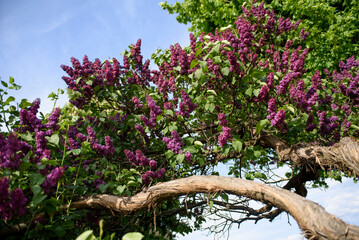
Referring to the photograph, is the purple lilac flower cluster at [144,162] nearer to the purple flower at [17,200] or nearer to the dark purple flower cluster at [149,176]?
the dark purple flower cluster at [149,176]

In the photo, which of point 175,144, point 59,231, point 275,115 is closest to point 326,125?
point 275,115

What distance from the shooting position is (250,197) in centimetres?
225

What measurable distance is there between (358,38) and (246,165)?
5934mm

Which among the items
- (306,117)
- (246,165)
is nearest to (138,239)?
(306,117)

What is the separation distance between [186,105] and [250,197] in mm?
1139

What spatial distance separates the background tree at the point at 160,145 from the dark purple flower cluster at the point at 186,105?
11 millimetres

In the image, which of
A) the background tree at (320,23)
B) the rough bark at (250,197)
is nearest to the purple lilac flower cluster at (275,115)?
the rough bark at (250,197)

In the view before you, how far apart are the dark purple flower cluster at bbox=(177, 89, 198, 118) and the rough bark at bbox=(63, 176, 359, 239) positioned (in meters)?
0.70

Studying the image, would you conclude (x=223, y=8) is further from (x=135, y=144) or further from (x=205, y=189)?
(x=205, y=189)

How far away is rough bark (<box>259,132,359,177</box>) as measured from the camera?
9.03ft

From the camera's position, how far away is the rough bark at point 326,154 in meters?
2.75

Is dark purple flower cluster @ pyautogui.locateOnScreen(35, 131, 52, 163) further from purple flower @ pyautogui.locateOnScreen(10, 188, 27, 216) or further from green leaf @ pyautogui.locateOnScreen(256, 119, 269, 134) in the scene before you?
green leaf @ pyautogui.locateOnScreen(256, 119, 269, 134)

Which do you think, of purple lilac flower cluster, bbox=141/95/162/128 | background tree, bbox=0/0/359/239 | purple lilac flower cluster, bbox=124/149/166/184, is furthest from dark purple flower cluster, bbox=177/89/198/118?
purple lilac flower cluster, bbox=124/149/166/184

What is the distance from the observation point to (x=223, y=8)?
8.41 metres
